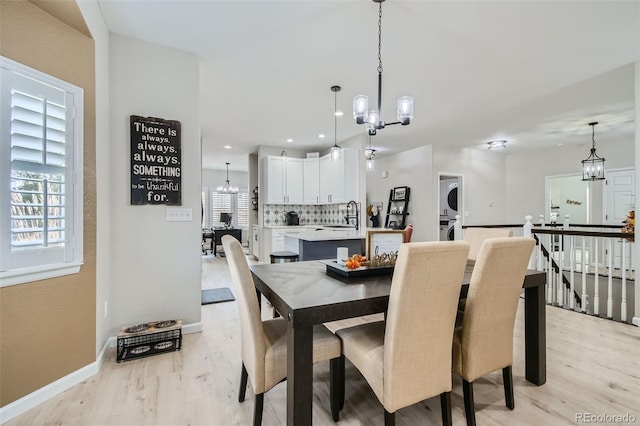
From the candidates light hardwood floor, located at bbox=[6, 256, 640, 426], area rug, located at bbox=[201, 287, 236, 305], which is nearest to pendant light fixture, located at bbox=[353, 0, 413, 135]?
light hardwood floor, located at bbox=[6, 256, 640, 426]

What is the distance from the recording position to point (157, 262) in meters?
2.62

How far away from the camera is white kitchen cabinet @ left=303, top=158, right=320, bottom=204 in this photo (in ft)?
21.3

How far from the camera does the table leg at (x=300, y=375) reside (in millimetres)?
1267

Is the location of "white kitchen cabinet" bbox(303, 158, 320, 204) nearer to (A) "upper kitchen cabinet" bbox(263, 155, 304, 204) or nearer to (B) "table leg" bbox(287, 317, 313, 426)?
(A) "upper kitchen cabinet" bbox(263, 155, 304, 204)

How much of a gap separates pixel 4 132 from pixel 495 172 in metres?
8.49

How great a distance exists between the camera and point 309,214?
710 cm

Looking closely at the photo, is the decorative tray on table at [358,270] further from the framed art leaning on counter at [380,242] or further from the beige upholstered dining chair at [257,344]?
the beige upholstered dining chair at [257,344]

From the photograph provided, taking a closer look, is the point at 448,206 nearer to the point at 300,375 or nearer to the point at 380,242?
the point at 380,242

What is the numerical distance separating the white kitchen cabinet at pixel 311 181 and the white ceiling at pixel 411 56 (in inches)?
61.6

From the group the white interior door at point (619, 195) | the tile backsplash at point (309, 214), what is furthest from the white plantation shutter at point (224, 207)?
the white interior door at point (619, 195)

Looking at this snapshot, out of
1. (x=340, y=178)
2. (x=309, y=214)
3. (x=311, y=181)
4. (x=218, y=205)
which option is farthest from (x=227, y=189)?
(x=340, y=178)

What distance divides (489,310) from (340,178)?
4556mm

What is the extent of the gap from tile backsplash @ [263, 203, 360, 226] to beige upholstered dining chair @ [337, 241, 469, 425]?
478cm

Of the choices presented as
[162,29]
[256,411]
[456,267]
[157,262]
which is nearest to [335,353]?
[256,411]
